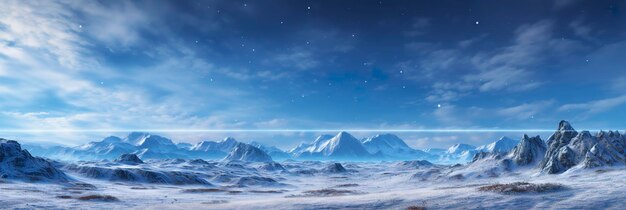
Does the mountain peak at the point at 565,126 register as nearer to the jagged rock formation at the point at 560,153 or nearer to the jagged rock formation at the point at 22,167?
the jagged rock formation at the point at 560,153

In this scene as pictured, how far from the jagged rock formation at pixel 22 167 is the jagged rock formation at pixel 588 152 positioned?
145 meters

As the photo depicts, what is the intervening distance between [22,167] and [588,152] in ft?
519

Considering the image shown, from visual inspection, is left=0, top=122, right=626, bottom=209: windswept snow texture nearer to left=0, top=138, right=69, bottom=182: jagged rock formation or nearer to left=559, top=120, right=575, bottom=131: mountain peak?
left=559, top=120, right=575, bottom=131: mountain peak

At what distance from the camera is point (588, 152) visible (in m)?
106

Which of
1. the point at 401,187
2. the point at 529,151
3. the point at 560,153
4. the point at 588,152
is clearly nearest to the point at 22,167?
the point at 401,187

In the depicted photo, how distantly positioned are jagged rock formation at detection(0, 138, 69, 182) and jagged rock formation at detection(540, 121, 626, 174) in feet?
477

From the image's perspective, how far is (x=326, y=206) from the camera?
101 feet

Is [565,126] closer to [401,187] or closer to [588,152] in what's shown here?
[588,152]

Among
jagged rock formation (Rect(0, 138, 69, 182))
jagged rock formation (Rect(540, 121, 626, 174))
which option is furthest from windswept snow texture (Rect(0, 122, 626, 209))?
jagged rock formation (Rect(0, 138, 69, 182))

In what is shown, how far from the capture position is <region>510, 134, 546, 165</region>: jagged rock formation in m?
149

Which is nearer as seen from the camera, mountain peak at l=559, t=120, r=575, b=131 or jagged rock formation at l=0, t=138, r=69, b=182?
jagged rock formation at l=0, t=138, r=69, b=182

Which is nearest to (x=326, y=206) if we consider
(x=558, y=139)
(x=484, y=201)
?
(x=484, y=201)

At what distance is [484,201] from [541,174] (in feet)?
350

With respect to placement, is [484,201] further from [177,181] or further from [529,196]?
[177,181]
